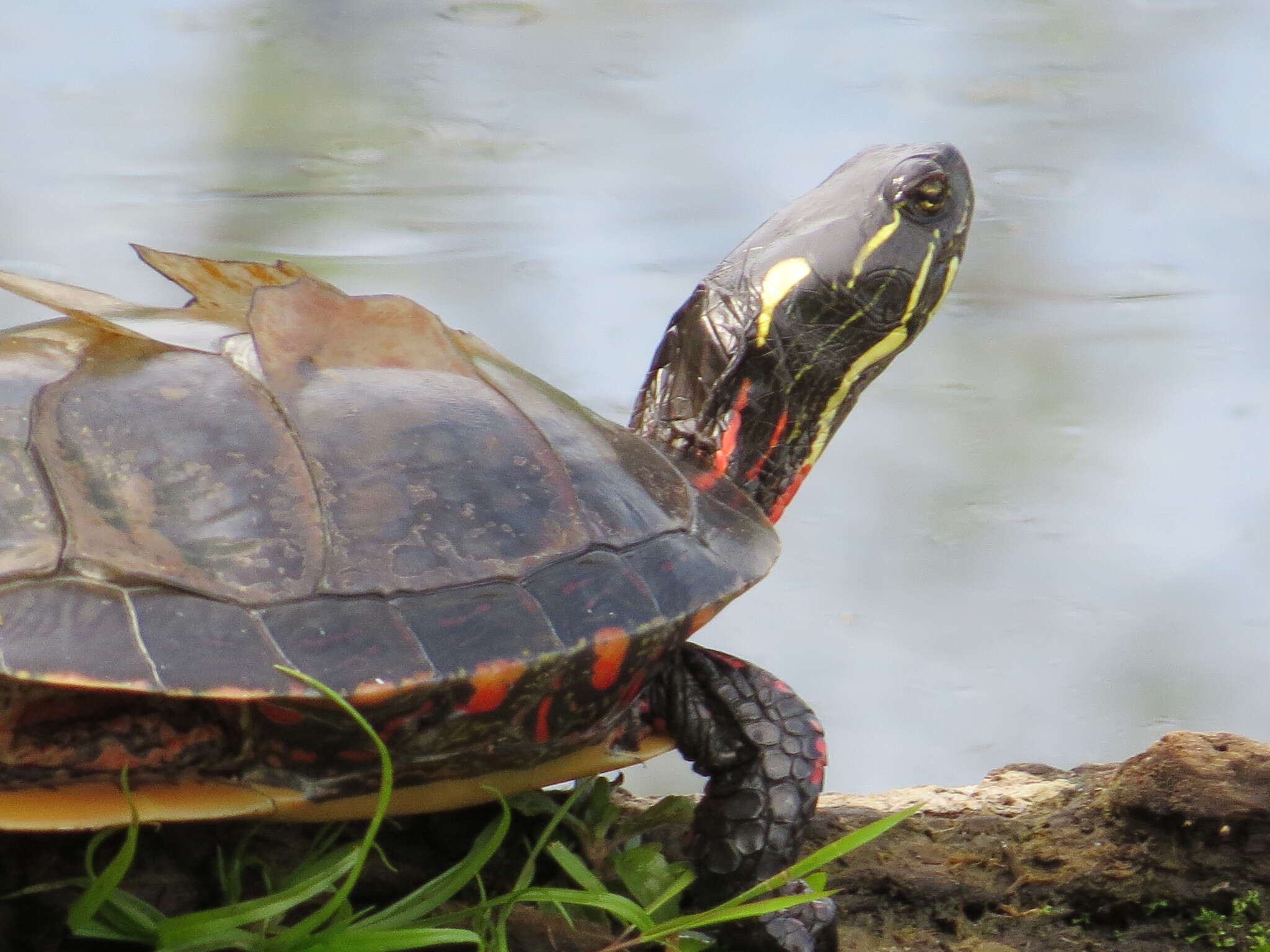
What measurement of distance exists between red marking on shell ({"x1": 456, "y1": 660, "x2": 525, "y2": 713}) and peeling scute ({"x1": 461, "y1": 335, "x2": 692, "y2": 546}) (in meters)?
0.17

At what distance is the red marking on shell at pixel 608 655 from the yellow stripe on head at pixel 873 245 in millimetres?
652

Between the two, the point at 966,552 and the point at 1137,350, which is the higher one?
the point at 1137,350

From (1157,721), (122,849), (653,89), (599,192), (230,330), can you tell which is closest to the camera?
(122,849)

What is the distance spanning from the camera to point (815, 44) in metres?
4.71

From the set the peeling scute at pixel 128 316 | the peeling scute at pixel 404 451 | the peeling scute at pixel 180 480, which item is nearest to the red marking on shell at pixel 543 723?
the peeling scute at pixel 404 451

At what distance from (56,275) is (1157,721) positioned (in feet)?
8.03

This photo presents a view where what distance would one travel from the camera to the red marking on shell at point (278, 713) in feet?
3.61

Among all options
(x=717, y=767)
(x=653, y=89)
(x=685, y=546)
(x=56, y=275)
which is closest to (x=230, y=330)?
(x=685, y=546)

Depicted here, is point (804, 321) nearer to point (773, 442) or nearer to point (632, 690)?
point (773, 442)

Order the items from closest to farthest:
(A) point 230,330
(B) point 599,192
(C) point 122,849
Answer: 1. (C) point 122,849
2. (A) point 230,330
3. (B) point 599,192

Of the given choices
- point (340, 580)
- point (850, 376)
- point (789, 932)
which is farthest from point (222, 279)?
point (789, 932)

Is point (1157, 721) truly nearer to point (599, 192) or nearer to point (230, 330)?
point (230, 330)

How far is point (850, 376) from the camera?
1717 mm

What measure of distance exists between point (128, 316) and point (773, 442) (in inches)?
30.3
